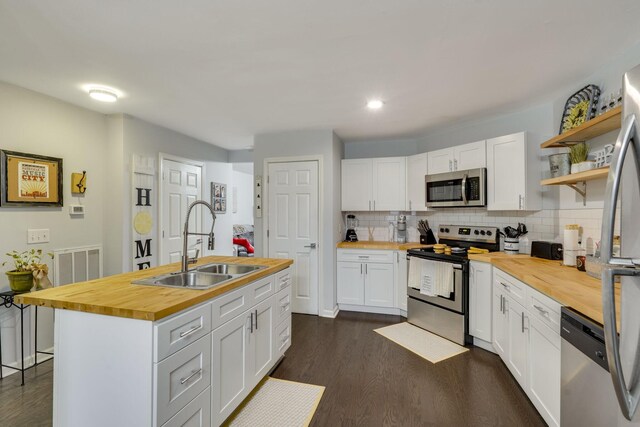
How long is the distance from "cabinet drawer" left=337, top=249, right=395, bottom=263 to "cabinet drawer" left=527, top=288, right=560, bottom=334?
184 centimetres

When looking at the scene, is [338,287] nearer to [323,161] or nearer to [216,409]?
[323,161]

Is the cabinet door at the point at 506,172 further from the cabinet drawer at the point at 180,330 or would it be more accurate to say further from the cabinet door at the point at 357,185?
the cabinet drawer at the point at 180,330

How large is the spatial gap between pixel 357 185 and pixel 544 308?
8.98 ft

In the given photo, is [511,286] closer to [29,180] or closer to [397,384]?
[397,384]

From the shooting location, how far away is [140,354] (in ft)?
4.24

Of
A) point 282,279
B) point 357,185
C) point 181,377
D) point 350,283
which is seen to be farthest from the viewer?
point 357,185

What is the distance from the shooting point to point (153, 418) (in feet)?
4.16

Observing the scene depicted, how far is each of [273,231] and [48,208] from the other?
2.28 metres

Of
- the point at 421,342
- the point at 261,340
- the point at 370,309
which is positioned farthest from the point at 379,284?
the point at 261,340

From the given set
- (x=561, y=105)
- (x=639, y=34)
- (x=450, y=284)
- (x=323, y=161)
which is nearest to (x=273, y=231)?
(x=323, y=161)

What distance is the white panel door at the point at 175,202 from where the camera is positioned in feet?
12.4

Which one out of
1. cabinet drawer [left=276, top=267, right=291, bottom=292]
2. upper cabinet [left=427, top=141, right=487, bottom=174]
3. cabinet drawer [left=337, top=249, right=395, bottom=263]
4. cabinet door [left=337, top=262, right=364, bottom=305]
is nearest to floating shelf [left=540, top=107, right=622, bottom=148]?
upper cabinet [left=427, top=141, right=487, bottom=174]

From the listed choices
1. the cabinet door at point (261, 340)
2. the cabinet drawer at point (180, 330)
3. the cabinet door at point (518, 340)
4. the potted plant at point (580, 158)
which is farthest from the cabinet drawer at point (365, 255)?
the cabinet drawer at point (180, 330)

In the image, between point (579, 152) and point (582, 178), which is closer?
point (582, 178)
